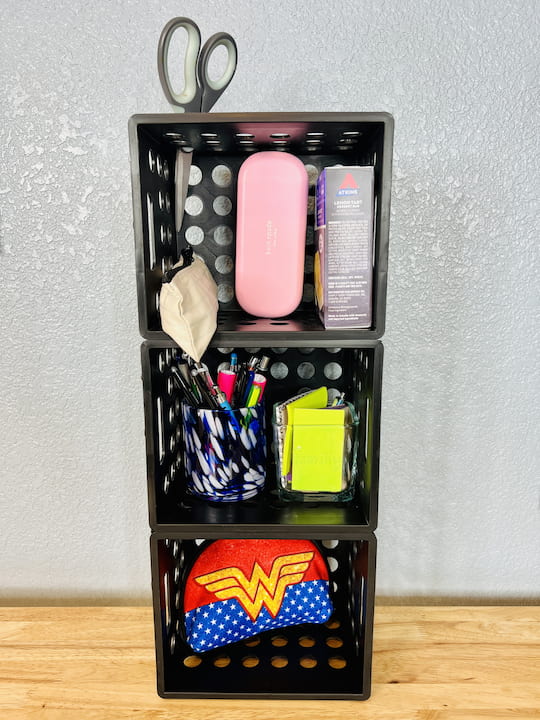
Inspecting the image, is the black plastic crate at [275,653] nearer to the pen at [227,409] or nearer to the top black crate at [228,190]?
the pen at [227,409]

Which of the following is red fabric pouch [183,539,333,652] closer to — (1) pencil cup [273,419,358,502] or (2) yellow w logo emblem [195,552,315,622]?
(2) yellow w logo emblem [195,552,315,622]

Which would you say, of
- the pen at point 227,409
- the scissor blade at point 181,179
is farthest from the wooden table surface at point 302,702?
the scissor blade at point 181,179

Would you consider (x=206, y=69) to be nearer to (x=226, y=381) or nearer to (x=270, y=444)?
(x=226, y=381)

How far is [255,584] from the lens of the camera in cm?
89

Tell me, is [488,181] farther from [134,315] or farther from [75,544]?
[75,544]

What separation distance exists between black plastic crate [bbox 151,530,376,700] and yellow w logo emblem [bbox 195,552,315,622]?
7 cm

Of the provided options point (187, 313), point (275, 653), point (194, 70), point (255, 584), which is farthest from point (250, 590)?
point (194, 70)

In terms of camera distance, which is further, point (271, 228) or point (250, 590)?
point (250, 590)

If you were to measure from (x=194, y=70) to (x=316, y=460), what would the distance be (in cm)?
53

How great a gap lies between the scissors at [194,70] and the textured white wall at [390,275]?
0.15m

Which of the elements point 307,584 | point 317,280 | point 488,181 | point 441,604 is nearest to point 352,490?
point 307,584

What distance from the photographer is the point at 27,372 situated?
101 cm

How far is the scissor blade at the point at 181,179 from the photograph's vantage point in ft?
2.79

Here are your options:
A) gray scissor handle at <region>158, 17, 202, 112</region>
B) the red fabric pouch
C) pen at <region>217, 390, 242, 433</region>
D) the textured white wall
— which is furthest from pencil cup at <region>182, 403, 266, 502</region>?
gray scissor handle at <region>158, 17, 202, 112</region>
